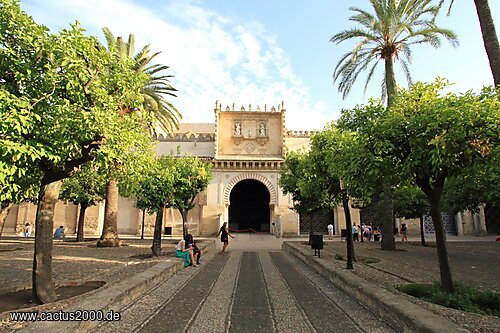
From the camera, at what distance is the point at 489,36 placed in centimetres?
882

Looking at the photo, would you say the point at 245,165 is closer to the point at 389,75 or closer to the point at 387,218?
the point at 387,218

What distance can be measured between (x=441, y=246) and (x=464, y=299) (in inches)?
40.4

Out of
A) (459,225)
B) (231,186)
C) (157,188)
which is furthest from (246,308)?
(459,225)

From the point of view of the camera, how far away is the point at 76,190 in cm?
1850

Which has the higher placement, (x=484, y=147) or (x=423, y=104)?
(x=423, y=104)

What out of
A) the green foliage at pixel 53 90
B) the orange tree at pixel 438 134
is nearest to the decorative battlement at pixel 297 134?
the orange tree at pixel 438 134

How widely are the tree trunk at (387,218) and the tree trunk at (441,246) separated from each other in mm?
9335

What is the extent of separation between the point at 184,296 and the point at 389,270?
6.09m

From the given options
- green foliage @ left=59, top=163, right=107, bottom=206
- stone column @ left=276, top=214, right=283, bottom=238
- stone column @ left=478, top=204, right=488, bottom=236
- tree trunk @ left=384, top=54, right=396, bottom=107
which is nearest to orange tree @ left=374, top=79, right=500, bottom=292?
tree trunk @ left=384, top=54, right=396, bottom=107

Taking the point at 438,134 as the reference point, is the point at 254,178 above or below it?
above

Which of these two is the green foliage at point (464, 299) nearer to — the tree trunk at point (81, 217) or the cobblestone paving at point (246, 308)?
the cobblestone paving at point (246, 308)

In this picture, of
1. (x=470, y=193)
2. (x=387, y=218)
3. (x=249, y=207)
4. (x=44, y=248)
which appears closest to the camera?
(x=44, y=248)

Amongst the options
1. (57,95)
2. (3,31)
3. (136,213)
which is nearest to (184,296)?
(57,95)

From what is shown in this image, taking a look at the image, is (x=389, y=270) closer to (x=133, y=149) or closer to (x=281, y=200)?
(x=133, y=149)
